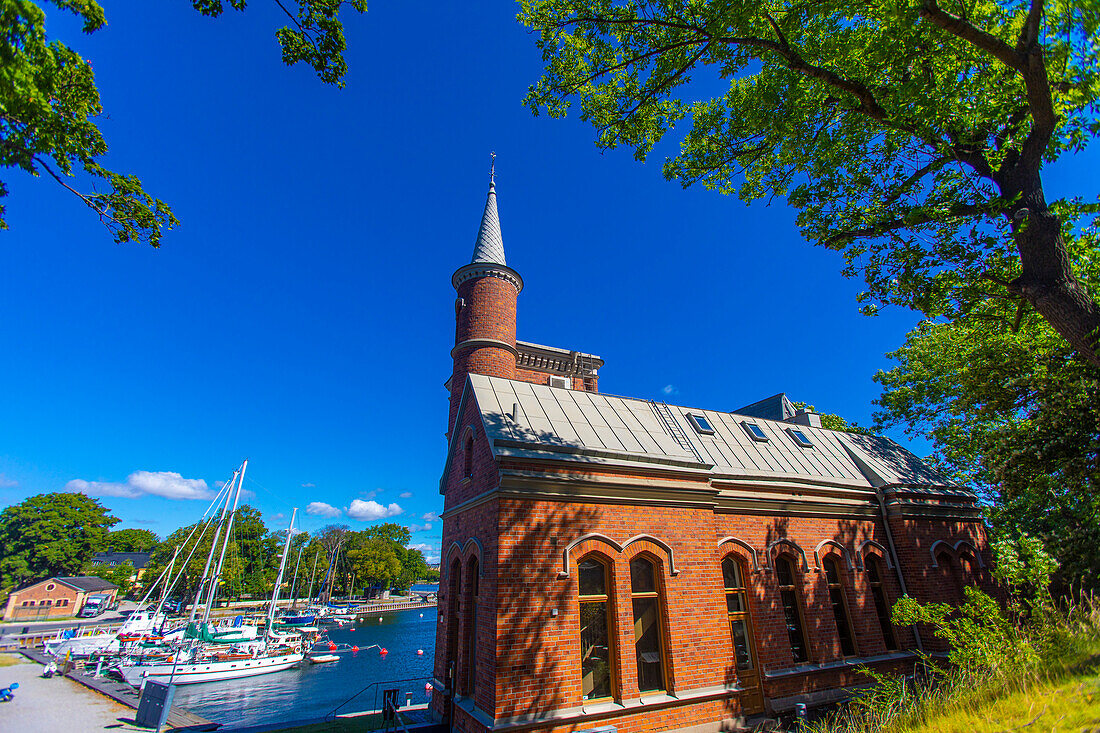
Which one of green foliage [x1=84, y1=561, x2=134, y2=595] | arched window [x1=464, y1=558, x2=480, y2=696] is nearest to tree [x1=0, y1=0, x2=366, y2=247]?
arched window [x1=464, y1=558, x2=480, y2=696]

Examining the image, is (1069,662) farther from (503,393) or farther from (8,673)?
(8,673)

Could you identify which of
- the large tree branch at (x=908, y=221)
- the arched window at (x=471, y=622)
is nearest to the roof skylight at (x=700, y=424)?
the large tree branch at (x=908, y=221)

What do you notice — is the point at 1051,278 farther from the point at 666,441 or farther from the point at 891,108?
the point at 666,441

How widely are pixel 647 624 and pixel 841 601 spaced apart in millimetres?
6706

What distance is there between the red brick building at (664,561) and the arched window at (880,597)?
0.17 ft

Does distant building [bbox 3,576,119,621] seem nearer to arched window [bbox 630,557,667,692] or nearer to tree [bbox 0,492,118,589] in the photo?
tree [bbox 0,492,118,589]

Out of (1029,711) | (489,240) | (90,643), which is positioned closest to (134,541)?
(90,643)

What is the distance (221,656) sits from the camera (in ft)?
94.3

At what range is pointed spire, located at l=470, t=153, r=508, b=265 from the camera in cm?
1842

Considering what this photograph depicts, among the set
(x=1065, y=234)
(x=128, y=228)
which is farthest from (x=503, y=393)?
(x=1065, y=234)

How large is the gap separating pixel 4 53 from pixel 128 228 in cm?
259

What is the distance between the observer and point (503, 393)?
36.9ft

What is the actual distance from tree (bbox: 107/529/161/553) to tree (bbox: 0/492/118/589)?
14.1 meters

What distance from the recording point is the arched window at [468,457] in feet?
35.2
